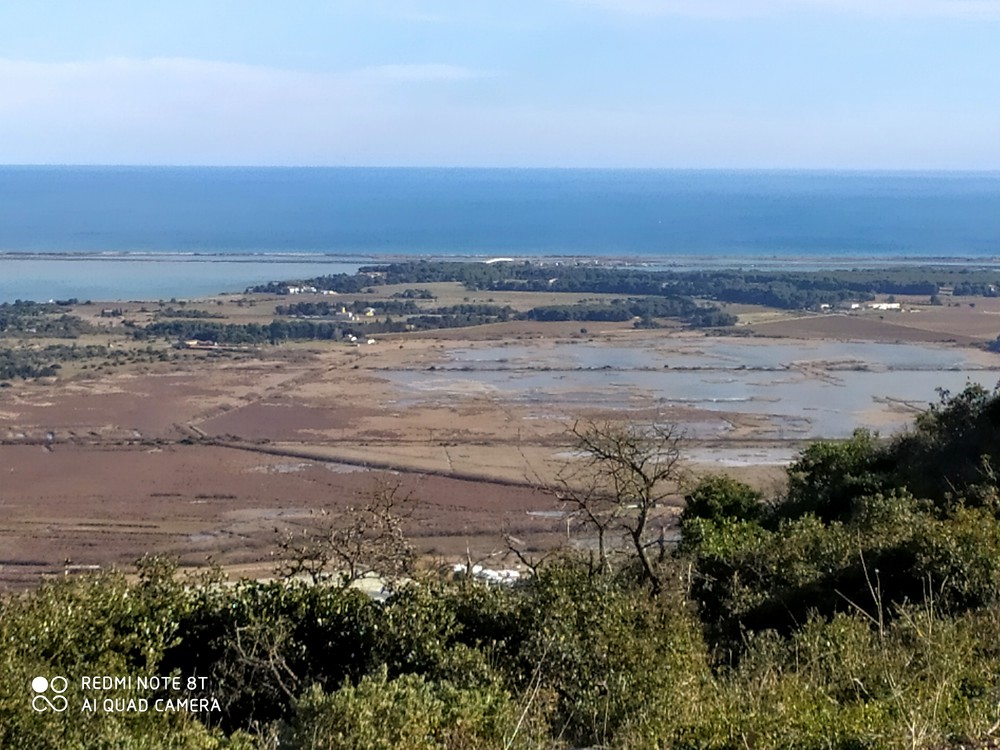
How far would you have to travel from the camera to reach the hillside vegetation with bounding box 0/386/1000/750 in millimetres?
4836

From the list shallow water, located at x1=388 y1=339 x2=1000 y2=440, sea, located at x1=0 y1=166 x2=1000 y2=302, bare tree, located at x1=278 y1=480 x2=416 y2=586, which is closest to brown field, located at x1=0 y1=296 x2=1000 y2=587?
shallow water, located at x1=388 y1=339 x2=1000 y2=440

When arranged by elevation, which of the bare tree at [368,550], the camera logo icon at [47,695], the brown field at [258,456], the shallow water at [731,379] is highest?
the camera logo icon at [47,695]

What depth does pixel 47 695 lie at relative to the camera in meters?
5.11

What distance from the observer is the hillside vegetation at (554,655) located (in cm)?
484

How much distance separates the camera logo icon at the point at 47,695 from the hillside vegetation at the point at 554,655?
1.8 inches

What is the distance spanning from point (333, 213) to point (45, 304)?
252ft

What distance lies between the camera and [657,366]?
3331cm

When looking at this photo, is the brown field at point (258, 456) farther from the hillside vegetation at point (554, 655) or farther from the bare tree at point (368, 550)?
the hillside vegetation at point (554, 655)

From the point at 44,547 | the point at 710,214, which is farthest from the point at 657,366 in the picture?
the point at 710,214

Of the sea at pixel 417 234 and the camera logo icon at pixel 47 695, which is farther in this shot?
the sea at pixel 417 234

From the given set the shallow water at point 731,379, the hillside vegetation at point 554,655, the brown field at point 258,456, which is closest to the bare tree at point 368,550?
the hillside vegetation at point 554,655

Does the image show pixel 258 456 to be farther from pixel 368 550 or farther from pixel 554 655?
pixel 554 655

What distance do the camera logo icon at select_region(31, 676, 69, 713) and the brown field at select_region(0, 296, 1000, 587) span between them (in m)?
A: 10.2

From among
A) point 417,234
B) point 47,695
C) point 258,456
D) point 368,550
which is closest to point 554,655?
point 368,550
